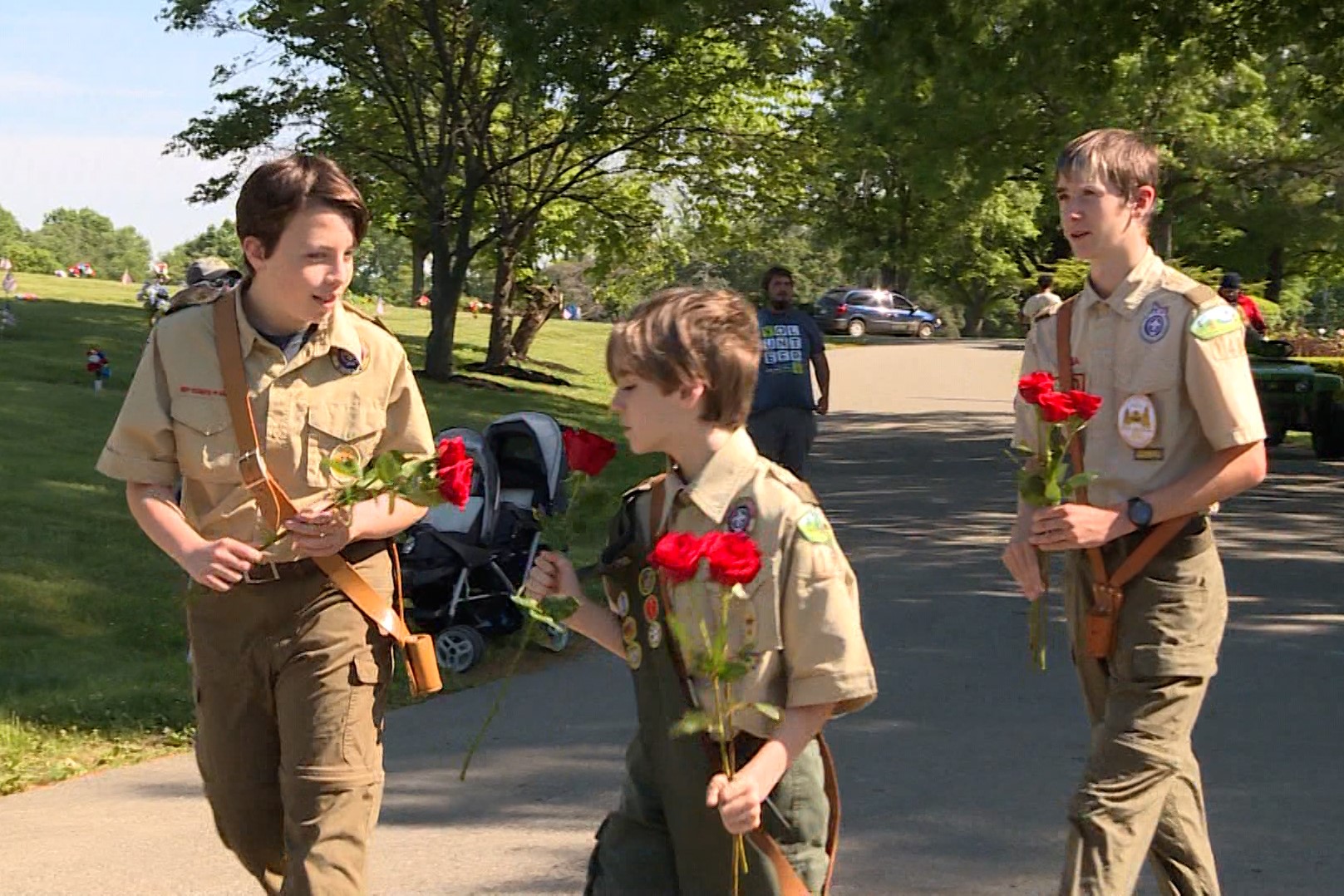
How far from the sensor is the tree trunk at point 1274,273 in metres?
60.3

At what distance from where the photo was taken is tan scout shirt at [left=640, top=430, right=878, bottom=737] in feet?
10.6

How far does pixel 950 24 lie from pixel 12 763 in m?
14.4

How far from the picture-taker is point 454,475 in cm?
389

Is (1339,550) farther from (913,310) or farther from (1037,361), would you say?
(913,310)

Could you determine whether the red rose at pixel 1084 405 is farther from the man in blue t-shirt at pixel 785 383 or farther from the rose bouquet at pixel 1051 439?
the man in blue t-shirt at pixel 785 383

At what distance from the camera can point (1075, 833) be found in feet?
14.1

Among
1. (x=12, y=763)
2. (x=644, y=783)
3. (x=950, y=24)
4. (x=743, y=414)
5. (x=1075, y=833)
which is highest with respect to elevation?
(x=950, y=24)

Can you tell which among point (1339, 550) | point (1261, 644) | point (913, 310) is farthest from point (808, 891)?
point (913, 310)

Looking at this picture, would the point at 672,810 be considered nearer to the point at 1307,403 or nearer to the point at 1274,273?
the point at 1307,403

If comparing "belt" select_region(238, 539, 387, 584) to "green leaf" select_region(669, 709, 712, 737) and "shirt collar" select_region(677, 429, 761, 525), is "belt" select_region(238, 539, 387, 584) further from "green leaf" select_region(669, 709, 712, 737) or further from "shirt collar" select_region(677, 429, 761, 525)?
"green leaf" select_region(669, 709, 712, 737)

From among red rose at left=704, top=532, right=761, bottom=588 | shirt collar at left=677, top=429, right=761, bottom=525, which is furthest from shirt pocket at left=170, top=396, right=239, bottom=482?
red rose at left=704, top=532, right=761, bottom=588

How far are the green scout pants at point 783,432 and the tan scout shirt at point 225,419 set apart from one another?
8258mm

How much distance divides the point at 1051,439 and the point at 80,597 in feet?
28.8

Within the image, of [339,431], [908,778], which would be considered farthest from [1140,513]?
[908,778]
